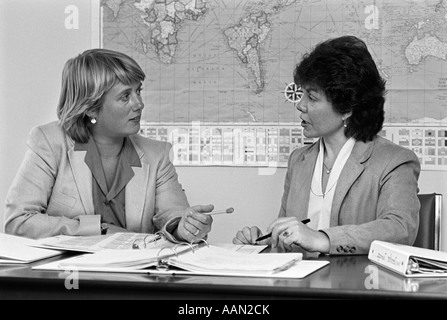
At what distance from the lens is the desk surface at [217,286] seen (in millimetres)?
1418

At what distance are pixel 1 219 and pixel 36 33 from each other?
100 centimetres

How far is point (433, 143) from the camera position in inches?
130

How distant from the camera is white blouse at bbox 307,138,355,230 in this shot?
2.40m

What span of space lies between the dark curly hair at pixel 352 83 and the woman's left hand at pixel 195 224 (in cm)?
61

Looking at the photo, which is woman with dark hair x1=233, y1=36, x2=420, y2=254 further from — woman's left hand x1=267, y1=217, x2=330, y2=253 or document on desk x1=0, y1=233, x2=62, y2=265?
document on desk x1=0, y1=233, x2=62, y2=265

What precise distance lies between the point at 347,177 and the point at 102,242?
2.73 feet

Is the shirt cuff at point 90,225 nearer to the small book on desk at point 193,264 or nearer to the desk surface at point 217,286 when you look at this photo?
the small book on desk at point 193,264

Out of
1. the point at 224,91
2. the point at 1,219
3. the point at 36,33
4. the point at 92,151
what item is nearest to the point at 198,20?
the point at 224,91

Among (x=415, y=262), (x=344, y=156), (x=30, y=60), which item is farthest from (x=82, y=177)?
(x=30, y=60)

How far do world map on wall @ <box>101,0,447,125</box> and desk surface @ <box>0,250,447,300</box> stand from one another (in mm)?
1846

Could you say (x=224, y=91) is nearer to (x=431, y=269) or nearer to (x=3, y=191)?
(x=3, y=191)

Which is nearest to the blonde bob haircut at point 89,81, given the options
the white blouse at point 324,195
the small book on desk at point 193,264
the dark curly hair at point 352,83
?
the dark curly hair at point 352,83

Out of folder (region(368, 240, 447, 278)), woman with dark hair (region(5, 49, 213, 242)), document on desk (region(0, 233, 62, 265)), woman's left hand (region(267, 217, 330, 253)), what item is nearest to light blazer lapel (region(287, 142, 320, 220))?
woman with dark hair (region(5, 49, 213, 242))

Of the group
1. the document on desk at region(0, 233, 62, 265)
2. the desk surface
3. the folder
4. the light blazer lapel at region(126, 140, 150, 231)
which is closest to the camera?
the desk surface
